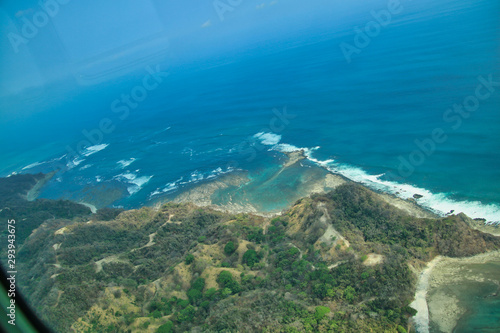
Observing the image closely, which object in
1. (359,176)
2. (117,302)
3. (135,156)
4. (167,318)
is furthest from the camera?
(135,156)

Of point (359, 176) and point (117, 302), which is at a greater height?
point (117, 302)

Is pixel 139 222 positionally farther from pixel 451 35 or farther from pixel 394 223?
pixel 451 35

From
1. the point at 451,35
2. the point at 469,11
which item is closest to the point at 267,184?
the point at 451,35

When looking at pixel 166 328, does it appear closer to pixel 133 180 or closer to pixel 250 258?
pixel 250 258

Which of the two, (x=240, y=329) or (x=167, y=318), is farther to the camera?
(x=167, y=318)

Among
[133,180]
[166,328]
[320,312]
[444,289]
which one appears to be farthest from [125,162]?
[444,289]

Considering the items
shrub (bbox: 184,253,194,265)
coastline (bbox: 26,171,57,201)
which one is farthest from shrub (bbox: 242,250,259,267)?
coastline (bbox: 26,171,57,201)

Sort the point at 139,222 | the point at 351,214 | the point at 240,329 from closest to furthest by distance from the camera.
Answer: the point at 240,329, the point at 351,214, the point at 139,222
